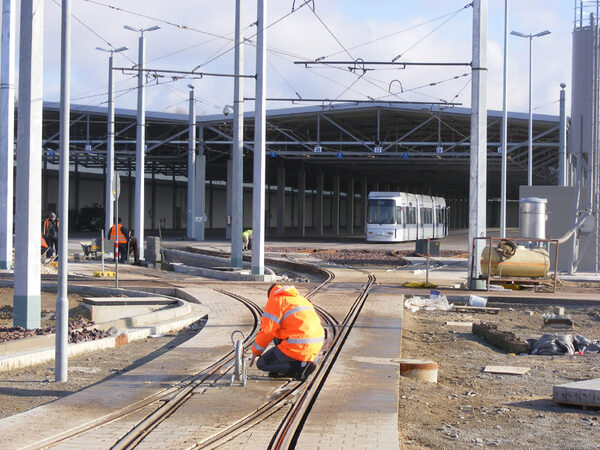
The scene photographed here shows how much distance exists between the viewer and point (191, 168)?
49.1m

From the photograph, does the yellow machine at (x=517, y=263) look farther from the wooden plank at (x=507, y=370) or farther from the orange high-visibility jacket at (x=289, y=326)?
the orange high-visibility jacket at (x=289, y=326)

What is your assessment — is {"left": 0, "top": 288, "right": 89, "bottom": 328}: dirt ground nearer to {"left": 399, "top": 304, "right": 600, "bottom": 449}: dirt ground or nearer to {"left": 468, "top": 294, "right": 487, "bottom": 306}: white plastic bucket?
{"left": 399, "top": 304, "right": 600, "bottom": 449}: dirt ground

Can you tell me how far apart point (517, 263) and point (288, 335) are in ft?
48.3

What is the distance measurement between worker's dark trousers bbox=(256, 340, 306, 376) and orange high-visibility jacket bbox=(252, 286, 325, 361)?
0.07m

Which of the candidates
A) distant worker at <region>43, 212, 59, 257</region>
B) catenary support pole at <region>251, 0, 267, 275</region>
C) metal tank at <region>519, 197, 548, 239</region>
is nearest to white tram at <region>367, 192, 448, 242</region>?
metal tank at <region>519, 197, 548, 239</region>

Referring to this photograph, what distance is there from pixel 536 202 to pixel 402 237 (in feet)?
81.6

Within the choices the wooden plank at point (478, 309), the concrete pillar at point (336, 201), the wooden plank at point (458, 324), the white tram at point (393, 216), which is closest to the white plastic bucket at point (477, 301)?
the wooden plank at point (478, 309)

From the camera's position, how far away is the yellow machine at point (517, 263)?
22031mm

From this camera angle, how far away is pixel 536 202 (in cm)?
2612

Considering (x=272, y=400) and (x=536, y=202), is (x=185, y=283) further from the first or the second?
(x=272, y=400)

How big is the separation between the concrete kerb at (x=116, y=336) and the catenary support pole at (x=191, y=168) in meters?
27.5

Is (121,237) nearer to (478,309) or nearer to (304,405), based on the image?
(478,309)

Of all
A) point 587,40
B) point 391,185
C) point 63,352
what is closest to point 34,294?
point 63,352

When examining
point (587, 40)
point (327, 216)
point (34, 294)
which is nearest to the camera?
point (34, 294)
